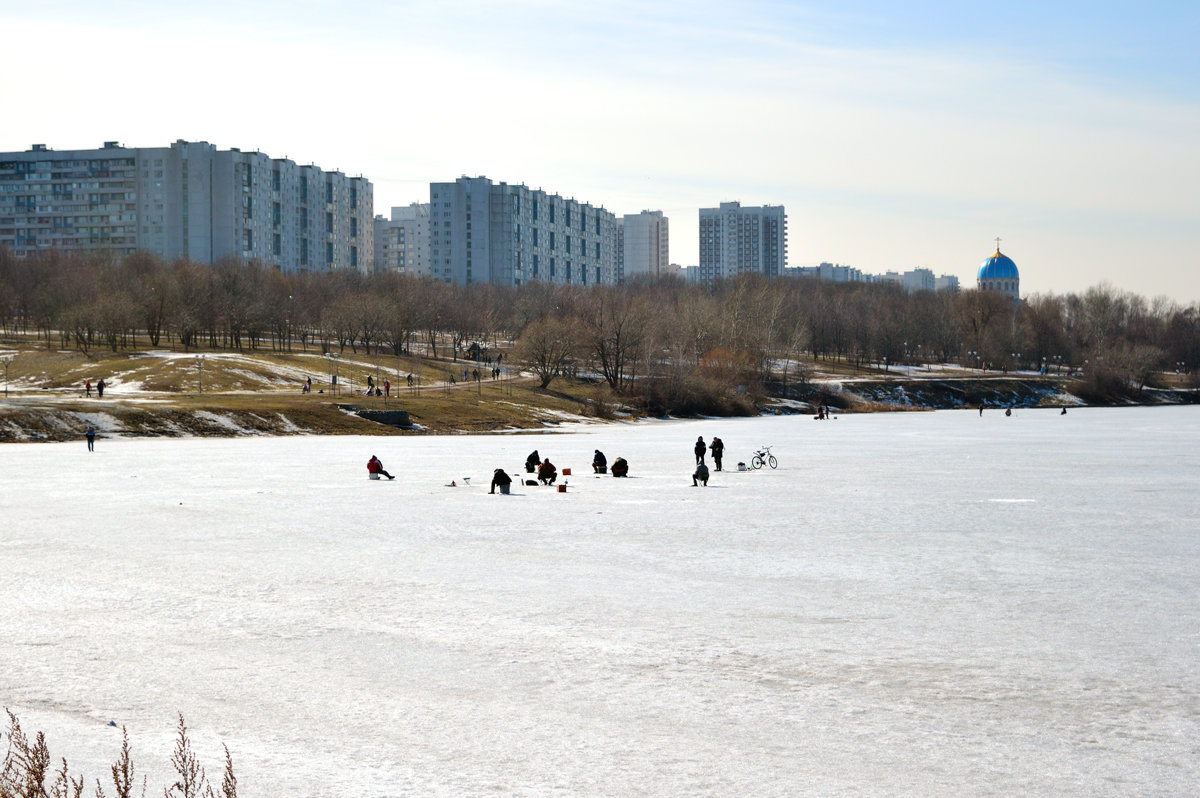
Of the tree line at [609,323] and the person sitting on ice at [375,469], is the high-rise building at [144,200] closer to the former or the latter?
the tree line at [609,323]

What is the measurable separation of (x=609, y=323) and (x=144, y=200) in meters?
98.2

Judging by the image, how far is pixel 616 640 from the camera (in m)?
14.4

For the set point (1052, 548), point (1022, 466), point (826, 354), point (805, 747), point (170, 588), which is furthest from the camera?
point (826, 354)

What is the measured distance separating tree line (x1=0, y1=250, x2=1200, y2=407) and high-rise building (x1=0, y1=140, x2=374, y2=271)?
17375 millimetres

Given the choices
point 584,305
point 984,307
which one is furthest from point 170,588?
point 984,307

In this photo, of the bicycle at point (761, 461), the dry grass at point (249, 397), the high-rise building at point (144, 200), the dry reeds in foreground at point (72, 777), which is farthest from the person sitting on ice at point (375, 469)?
the high-rise building at point (144, 200)

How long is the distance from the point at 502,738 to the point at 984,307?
167 meters

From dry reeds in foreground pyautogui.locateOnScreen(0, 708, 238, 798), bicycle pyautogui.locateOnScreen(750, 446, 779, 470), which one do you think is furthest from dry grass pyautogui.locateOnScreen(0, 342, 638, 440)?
dry reeds in foreground pyautogui.locateOnScreen(0, 708, 238, 798)

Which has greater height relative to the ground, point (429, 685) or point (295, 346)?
point (295, 346)

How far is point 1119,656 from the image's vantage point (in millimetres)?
13469

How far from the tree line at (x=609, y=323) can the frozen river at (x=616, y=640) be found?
67.8 metres

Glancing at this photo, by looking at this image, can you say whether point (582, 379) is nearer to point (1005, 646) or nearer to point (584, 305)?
point (584, 305)

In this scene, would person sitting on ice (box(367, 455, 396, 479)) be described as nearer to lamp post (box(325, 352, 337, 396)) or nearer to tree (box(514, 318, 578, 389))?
lamp post (box(325, 352, 337, 396))

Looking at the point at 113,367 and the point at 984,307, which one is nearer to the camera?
the point at 113,367
